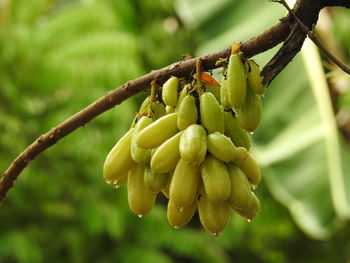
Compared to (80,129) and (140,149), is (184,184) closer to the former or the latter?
(140,149)

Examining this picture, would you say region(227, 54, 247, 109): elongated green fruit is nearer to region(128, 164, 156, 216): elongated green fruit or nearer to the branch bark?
the branch bark

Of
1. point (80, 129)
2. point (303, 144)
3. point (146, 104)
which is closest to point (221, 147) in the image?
point (146, 104)

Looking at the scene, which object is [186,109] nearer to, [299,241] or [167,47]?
[167,47]

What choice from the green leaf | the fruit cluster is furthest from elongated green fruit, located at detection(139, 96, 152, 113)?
the green leaf

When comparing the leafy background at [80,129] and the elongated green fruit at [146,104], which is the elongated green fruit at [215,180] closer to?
the elongated green fruit at [146,104]

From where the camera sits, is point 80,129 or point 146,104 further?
point 80,129

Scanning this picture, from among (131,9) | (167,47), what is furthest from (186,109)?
(131,9)
